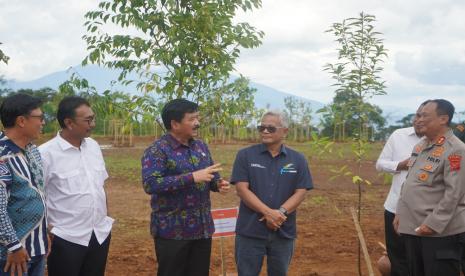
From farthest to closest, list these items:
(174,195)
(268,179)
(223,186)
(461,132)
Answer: (461,132) → (268,179) → (223,186) → (174,195)

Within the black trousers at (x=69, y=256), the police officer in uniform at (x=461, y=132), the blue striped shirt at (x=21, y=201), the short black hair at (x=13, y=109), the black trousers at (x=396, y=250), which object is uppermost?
the short black hair at (x=13, y=109)

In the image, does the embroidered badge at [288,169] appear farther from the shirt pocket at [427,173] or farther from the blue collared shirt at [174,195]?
the shirt pocket at [427,173]

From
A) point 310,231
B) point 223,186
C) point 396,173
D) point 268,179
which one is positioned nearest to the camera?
point 223,186

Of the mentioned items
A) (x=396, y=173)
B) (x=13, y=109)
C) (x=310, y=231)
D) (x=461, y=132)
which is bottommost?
(x=310, y=231)

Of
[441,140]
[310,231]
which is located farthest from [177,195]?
[310,231]

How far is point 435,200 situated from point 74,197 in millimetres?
2617

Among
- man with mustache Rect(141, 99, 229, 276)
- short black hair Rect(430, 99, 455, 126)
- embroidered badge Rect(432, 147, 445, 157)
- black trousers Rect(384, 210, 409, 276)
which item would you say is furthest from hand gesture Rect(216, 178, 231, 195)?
black trousers Rect(384, 210, 409, 276)

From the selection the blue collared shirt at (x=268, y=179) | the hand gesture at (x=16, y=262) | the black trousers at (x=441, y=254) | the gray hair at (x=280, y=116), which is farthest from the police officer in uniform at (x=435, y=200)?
the hand gesture at (x=16, y=262)

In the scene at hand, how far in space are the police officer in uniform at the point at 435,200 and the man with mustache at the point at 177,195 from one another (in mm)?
1474

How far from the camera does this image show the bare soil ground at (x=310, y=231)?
618cm

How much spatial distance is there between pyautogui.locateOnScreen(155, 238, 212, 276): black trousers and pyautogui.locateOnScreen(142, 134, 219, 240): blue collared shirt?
0.20 ft

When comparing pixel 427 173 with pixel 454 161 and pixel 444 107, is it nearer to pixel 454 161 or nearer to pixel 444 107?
pixel 454 161

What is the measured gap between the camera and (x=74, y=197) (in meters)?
3.33

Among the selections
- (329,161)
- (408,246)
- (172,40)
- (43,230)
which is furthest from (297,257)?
(329,161)
